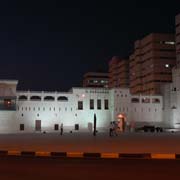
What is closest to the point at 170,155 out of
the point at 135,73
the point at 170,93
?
the point at 170,93

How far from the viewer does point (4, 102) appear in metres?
68.1

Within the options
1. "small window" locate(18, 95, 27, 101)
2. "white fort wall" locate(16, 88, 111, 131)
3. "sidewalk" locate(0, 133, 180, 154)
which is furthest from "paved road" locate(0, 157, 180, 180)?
"small window" locate(18, 95, 27, 101)

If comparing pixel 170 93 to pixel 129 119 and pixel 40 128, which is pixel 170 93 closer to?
pixel 129 119

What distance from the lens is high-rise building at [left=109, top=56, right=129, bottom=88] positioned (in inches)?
4963

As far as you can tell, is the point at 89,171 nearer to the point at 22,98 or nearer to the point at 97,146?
the point at 97,146

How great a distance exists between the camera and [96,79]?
168 m

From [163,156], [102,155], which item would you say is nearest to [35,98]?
[102,155]

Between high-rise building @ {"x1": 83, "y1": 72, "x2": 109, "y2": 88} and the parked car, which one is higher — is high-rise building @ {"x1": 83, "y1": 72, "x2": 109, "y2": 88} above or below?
above

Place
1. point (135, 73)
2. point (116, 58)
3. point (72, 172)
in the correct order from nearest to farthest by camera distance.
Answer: point (72, 172), point (135, 73), point (116, 58)

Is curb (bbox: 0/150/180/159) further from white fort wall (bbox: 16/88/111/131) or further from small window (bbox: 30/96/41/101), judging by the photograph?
small window (bbox: 30/96/41/101)

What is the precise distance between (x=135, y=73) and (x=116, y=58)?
25218 mm

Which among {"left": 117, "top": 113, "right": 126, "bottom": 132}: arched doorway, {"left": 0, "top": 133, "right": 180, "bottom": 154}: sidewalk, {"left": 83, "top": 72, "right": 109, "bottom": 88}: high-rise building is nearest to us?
{"left": 0, "top": 133, "right": 180, "bottom": 154}: sidewalk

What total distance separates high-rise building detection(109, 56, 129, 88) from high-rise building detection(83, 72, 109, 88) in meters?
28.2

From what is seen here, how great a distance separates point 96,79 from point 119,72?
3803cm
